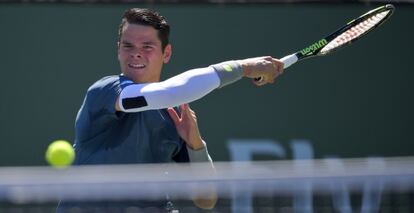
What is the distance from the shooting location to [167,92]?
3676mm

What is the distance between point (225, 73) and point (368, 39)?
4030 millimetres

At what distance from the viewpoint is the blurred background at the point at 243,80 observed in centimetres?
732

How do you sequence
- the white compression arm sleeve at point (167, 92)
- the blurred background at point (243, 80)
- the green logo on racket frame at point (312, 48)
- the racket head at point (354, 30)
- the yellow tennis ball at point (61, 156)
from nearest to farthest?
the white compression arm sleeve at point (167, 92)
the green logo on racket frame at point (312, 48)
the racket head at point (354, 30)
the yellow tennis ball at point (61, 156)
the blurred background at point (243, 80)

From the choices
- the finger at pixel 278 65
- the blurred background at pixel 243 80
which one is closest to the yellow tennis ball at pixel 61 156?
the blurred background at pixel 243 80

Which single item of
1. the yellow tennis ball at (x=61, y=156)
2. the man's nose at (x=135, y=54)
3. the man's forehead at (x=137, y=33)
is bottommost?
the yellow tennis ball at (x=61, y=156)

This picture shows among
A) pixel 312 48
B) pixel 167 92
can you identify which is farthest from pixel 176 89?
pixel 312 48

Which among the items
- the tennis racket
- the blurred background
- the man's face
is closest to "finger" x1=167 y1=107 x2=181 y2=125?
the man's face

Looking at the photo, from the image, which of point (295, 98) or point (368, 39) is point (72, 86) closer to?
point (295, 98)

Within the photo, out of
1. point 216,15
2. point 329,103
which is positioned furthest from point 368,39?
point 216,15

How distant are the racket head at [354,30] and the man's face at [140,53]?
42.9 inches

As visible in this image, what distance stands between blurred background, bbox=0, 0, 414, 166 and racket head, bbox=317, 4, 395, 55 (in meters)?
2.18

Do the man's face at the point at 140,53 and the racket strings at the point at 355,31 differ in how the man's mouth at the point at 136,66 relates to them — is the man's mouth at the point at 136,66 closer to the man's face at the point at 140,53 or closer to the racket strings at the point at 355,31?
the man's face at the point at 140,53

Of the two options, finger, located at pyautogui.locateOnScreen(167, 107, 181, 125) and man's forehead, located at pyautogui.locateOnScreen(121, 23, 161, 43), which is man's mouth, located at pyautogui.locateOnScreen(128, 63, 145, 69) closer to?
man's forehead, located at pyautogui.locateOnScreen(121, 23, 161, 43)

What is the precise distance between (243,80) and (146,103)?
386cm
